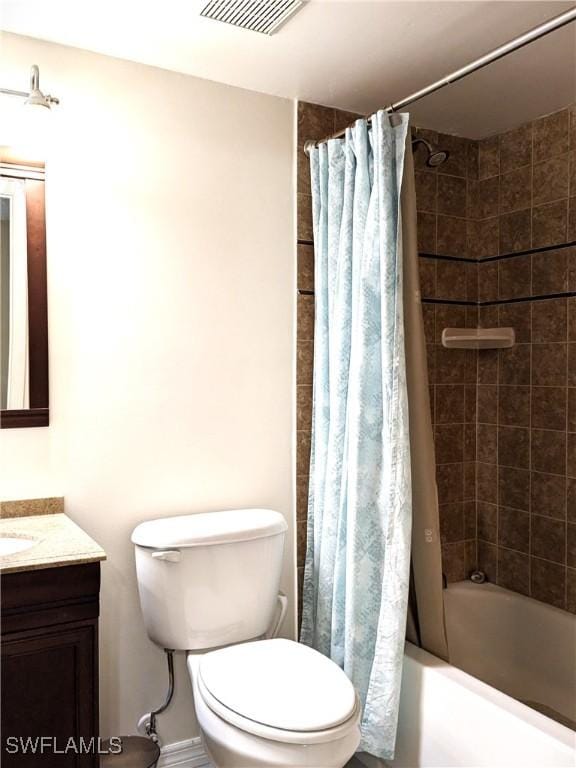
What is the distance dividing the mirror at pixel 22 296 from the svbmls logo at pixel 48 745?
0.85 m

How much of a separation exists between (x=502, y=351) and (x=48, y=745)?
216 centimetres

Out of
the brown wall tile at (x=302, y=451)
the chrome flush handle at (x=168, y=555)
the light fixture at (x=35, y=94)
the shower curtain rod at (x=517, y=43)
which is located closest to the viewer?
the shower curtain rod at (x=517, y=43)

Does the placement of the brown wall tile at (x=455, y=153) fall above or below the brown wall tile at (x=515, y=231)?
above

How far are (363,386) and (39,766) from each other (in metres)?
1.32

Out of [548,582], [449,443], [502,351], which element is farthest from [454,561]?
[502,351]

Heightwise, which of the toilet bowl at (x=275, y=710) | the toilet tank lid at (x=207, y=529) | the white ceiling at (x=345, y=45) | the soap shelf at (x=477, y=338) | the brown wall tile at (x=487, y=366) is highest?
the white ceiling at (x=345, y=45)

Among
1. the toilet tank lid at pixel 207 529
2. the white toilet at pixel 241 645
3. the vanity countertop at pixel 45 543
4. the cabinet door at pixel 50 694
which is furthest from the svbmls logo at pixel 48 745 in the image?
the toilet tank lid at pixel 207 529

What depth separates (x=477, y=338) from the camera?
2756mm

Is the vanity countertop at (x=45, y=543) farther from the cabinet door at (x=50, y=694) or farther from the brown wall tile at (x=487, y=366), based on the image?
the brown wall tile at (x=487, y=366)

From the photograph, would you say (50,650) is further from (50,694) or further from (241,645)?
(241,645)

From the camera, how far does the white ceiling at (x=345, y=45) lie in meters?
1.84

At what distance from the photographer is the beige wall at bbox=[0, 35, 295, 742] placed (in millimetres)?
2064

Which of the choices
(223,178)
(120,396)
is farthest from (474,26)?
(120,396)

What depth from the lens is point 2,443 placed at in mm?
1983
